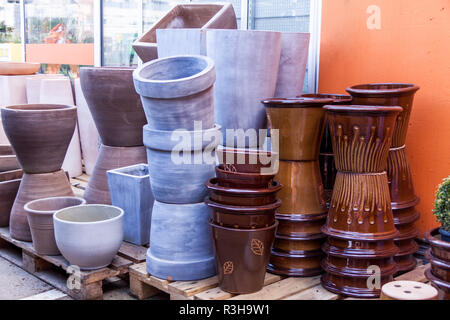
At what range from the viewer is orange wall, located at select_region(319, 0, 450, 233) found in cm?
276

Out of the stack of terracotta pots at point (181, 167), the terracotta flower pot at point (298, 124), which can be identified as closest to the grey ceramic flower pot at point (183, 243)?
the stack of terracotta pots at point (181, 167)

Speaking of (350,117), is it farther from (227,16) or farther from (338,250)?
(227,16)

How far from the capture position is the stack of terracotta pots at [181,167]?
2336mm

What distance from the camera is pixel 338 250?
234cm

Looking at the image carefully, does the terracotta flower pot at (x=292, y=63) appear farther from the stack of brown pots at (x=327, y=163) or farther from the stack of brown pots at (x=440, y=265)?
the stack of brown pots at (x=440, y=265)

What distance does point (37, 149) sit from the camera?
2.98 meters

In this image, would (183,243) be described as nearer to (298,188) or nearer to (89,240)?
(89,240)

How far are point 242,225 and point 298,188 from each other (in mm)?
426

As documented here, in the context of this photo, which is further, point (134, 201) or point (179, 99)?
point (134, 201)

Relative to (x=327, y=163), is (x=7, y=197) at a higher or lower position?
lower

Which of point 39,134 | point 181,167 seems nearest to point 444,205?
point 181,167

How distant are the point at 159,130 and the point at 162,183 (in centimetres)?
24

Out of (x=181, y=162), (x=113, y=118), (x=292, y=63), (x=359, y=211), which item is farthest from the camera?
(x=113, y=118)

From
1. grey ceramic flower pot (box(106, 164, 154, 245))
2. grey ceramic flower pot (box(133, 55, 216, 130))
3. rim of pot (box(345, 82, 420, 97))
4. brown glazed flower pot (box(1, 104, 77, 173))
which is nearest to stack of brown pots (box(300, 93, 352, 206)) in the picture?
rim of pot (box(345, 82, 420, 97))
